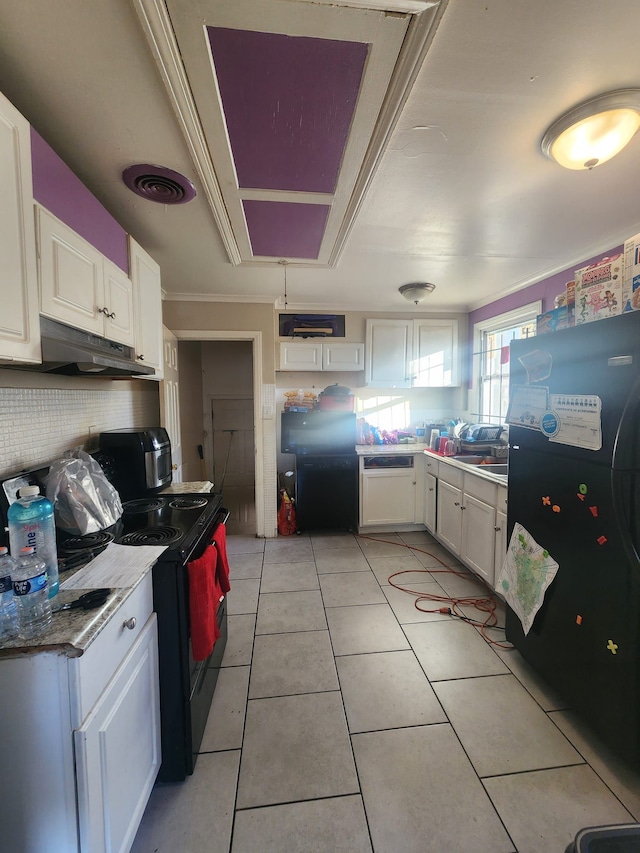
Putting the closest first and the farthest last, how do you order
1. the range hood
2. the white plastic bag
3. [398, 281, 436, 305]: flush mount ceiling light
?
1. the range hood
2. the white plastic bag
3. [398, 281, 436, 305]: flush mount ceiling light

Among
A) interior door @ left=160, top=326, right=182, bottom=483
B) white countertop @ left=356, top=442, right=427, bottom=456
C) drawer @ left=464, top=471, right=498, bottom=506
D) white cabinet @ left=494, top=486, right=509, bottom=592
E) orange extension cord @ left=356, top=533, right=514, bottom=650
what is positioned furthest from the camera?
white countertop @ left=356, top=442, right=427, bottom=456

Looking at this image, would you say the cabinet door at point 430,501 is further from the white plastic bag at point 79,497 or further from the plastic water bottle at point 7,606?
the plastic water bottle at point 7,606

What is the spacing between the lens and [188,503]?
1.82 m

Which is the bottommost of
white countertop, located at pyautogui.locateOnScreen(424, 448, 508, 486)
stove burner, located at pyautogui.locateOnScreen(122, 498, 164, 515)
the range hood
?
stove burner, located at pyautogui.locateOnScreen(122, 498, 164, 515)

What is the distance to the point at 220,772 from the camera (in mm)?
1322

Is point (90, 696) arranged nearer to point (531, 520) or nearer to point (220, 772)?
point (220, 772)

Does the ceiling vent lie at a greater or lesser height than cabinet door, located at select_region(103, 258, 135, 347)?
greater

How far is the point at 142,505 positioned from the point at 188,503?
228mm

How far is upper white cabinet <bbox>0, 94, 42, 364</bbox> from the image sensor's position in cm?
92

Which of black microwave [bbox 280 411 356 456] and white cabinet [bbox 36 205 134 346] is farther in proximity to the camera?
black microwave [bbox 280 411 356 456]

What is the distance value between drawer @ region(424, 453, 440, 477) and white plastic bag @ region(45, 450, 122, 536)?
8.45 ft

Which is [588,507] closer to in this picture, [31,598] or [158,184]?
[31,598]

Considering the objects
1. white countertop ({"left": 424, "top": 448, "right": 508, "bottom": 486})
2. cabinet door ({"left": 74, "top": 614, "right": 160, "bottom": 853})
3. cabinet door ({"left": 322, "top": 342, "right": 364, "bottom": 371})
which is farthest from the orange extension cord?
cabinet door ({"left": 322, "top": 342, "right": 364, "bottom": 371})

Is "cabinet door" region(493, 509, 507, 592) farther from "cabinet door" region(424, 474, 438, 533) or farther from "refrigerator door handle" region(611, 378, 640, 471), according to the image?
"refrigerator door handle" region(611, 378, 640, 471)
